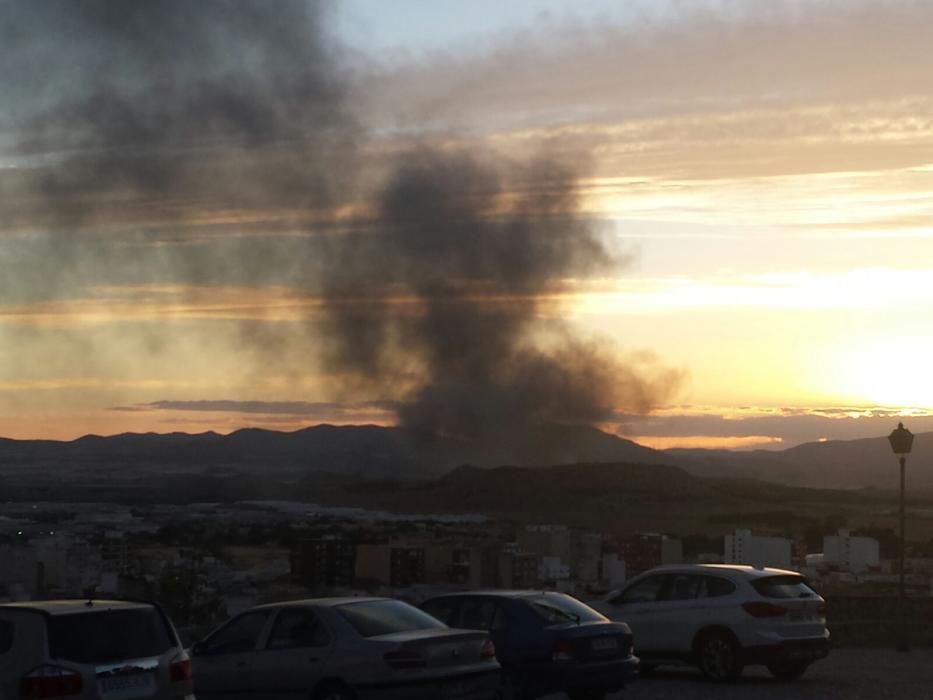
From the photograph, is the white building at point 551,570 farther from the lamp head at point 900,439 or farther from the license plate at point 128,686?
the license plate at point 128,686

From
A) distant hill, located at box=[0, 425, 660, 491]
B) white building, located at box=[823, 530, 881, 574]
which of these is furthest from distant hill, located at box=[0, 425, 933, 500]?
white building, located at box=[823, 530, 881, 574]

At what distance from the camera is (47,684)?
10.5 meters

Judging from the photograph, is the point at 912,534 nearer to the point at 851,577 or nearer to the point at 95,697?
the point at 851,577

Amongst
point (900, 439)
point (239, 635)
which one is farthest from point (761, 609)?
point (900, 439)

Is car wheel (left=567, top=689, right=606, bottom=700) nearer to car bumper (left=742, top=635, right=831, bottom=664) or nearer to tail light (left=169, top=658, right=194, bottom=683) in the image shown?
car bumper (left=742, top=635, right=831, bottom=664)

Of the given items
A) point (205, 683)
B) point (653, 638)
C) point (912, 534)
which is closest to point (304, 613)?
point (205, 683)

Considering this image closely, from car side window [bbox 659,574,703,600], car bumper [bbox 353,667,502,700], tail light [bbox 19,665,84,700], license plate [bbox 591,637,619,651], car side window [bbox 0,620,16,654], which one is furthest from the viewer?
car side window [bbox 659,574,703,600]

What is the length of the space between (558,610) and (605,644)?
2.07ft

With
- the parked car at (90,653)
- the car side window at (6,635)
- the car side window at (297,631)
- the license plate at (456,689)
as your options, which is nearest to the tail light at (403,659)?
the license plate at (456,689)

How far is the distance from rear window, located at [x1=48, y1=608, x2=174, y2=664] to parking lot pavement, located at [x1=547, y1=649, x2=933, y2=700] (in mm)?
7436

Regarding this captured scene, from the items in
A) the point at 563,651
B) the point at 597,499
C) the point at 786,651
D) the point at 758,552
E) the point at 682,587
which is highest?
the point at 597,499

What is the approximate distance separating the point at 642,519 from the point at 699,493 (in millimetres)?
21947

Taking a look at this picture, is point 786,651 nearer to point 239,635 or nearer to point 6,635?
point 239,635

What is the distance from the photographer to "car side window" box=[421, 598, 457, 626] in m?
16.0
